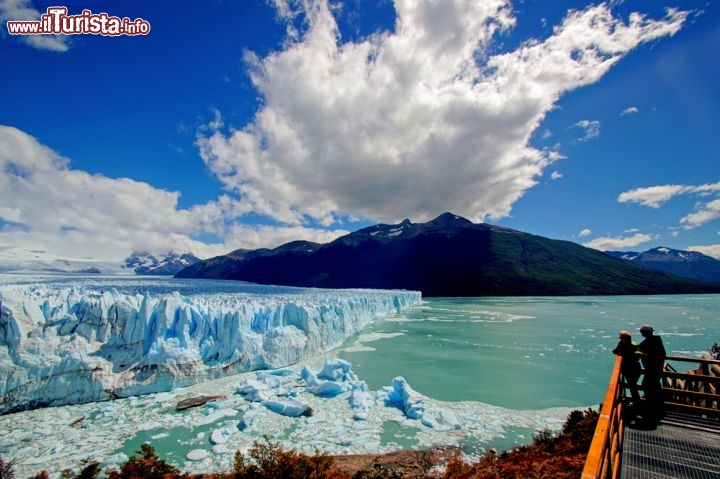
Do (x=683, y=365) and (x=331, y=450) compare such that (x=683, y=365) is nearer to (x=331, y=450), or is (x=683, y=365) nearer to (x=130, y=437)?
(x=331, y=450)

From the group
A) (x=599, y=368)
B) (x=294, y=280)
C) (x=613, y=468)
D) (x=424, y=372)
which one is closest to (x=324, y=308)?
(x=424, y=372)

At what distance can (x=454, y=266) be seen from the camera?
11312cm

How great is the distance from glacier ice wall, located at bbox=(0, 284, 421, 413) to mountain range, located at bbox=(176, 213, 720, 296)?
86809 millimetres

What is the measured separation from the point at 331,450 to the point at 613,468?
6.57 meters

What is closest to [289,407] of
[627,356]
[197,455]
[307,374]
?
[197,455]

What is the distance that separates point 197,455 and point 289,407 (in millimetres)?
2936

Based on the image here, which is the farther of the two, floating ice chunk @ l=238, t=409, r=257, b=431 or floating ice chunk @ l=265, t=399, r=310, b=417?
floating ice chunk @ l=265, t=399, r=310, b=417

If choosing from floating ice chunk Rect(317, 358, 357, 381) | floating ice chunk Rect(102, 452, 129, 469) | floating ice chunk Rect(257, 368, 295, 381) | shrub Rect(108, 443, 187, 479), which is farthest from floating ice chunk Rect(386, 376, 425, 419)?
floating ice chunk Rect(102, 452, 129, 469)

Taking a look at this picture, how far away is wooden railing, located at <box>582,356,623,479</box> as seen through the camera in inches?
82.9

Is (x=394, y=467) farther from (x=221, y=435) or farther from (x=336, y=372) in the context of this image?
(x=336, y=372)

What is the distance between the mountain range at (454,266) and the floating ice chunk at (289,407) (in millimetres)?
89683

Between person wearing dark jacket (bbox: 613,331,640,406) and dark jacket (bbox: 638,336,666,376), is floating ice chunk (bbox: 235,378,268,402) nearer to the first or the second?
person wearing dark jacket (bbox: 613,331,640,406)

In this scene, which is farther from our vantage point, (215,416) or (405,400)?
(405,400)

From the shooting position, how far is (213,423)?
9.41 m
